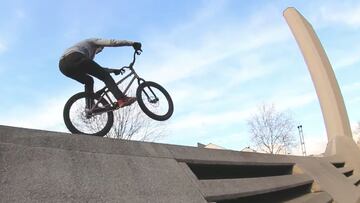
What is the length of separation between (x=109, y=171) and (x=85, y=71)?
305cm

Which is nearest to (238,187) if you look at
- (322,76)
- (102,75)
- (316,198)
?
(102,75)

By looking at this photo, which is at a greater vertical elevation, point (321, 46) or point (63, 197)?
point (321, 46)

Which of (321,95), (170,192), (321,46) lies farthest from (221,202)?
(321,46)

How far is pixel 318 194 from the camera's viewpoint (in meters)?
8.25

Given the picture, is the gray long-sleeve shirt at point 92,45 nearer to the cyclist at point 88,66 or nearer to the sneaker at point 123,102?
the cyclist at point 88,66

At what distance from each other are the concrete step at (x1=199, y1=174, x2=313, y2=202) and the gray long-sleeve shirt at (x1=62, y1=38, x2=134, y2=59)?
2810 millimetres

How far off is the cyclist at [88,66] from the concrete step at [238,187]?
227 cm

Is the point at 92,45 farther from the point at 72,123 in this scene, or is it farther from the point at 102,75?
the point at 72,123

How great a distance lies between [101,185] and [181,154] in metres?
1.66

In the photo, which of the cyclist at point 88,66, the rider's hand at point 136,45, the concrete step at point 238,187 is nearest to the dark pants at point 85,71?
the cyclist at point 88,66

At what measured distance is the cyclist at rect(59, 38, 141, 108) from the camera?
6.29 metres

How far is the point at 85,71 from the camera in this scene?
254 inches

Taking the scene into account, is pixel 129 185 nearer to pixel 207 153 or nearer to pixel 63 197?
pixel 63 197

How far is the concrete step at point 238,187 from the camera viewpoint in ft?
15.1
